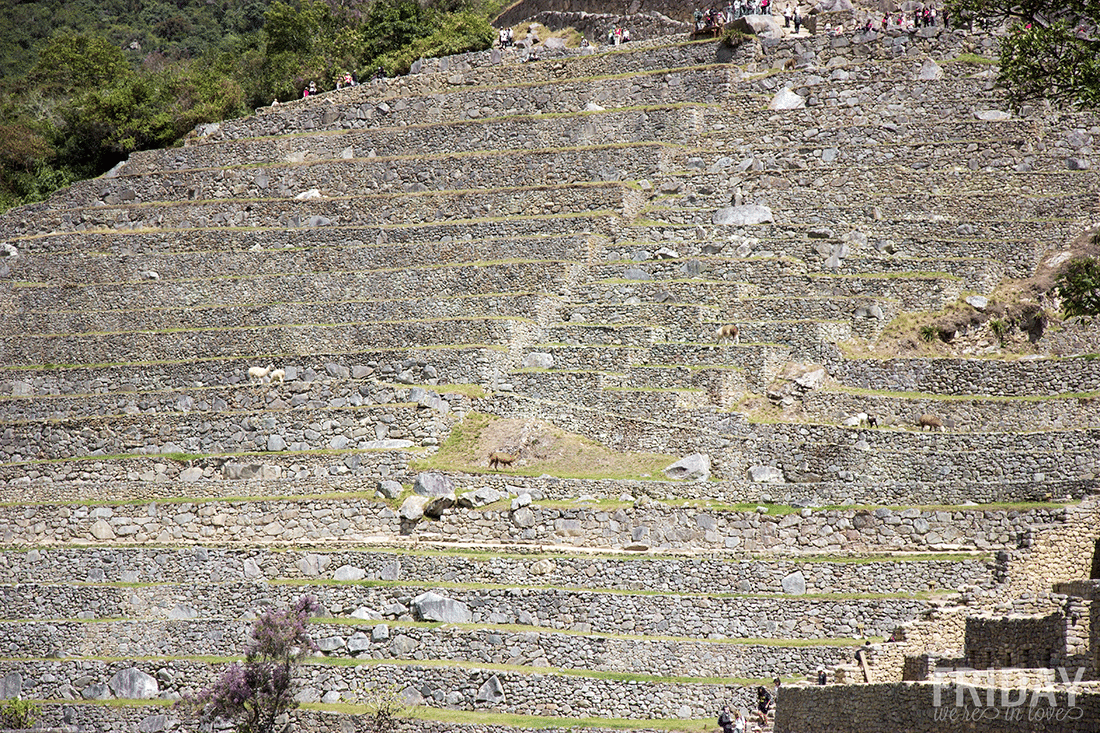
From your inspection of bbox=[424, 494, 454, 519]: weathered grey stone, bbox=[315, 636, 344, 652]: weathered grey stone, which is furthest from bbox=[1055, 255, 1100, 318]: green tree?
bbox=[315, 636, 344, 652]: weathered grey stone

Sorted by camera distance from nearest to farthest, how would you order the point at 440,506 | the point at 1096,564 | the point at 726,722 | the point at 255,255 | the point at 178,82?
the point at 726,722 < the point at 1096,564 < the point at 440,506 < the point at 255,255 < the point at 178,82

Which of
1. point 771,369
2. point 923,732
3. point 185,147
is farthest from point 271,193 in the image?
point 923,732

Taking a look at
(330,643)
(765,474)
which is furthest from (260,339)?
(765,474)

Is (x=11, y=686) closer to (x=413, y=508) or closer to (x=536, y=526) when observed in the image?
(x=413, y=508)

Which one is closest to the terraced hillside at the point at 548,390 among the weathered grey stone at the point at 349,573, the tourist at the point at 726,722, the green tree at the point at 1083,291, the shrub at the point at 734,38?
the weathered grey stone at the point at 349,573

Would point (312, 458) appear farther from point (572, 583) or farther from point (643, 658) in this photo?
point (643, 658)

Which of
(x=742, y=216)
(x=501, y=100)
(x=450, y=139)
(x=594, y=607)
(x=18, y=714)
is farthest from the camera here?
(x=501, y=100)

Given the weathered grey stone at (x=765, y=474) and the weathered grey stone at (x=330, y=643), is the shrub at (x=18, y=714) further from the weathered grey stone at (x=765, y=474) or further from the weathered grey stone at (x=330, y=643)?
the weathered grey stone at (x=765, y=474)
